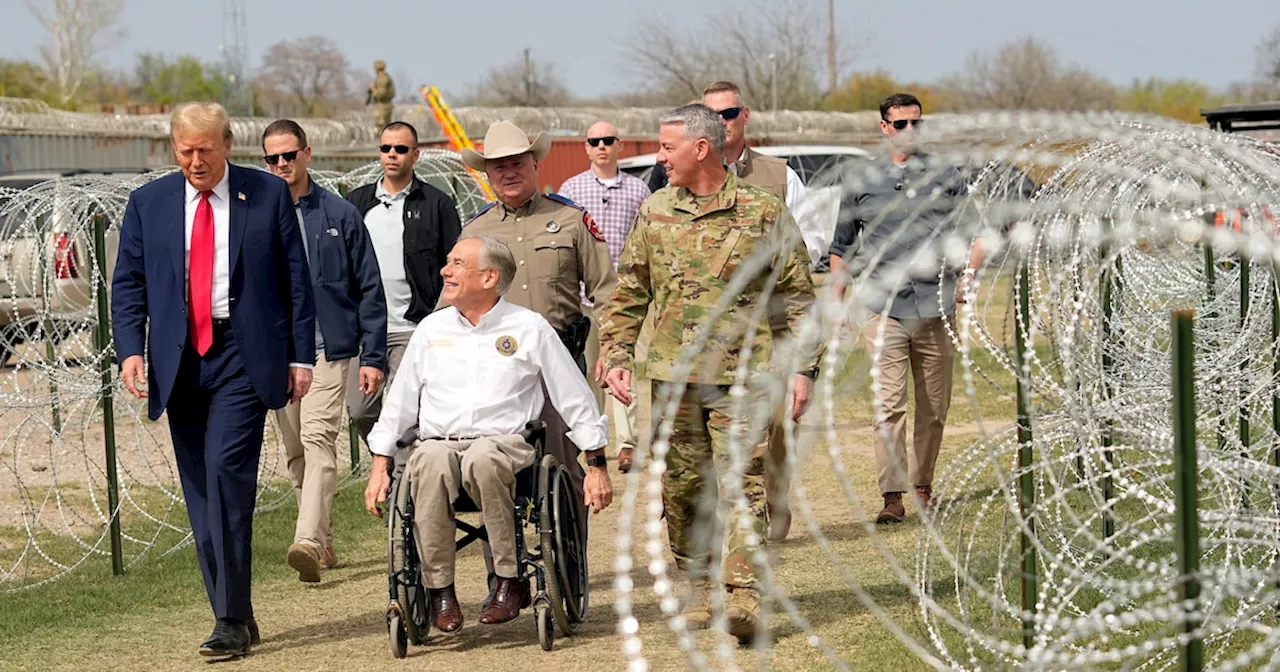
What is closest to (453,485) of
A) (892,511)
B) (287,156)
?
(287,156)

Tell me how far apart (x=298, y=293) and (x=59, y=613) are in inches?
74.5

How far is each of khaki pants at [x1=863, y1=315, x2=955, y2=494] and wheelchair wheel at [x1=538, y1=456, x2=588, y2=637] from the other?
2.56m

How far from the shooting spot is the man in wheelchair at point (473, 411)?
6.18 m

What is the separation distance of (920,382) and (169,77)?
273 feet

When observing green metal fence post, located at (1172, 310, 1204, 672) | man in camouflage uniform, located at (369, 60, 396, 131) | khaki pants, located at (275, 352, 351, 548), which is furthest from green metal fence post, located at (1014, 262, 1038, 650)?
man in camouflage uniform, located at (369, 60, 396, 131)

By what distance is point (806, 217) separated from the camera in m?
7.94

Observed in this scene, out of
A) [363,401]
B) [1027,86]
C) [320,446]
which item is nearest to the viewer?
[320,446]

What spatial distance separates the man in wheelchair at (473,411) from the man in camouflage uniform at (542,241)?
0.66m

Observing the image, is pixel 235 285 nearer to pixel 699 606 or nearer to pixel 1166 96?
pixel 699 606

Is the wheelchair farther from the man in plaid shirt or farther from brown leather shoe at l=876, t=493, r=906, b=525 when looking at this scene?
the man in plaid shirt

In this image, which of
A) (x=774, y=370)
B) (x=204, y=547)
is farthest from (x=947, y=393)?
(x=204, y=547)

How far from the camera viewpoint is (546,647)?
20.5 feet

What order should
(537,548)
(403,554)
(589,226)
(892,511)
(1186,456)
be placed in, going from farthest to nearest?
(892,511) < (589,226) < (537,548) < (403,554) < (1186,456)

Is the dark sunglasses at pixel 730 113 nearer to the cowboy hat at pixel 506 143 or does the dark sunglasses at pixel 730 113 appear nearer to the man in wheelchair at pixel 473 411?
the cowboy hat at pixel 506 143
